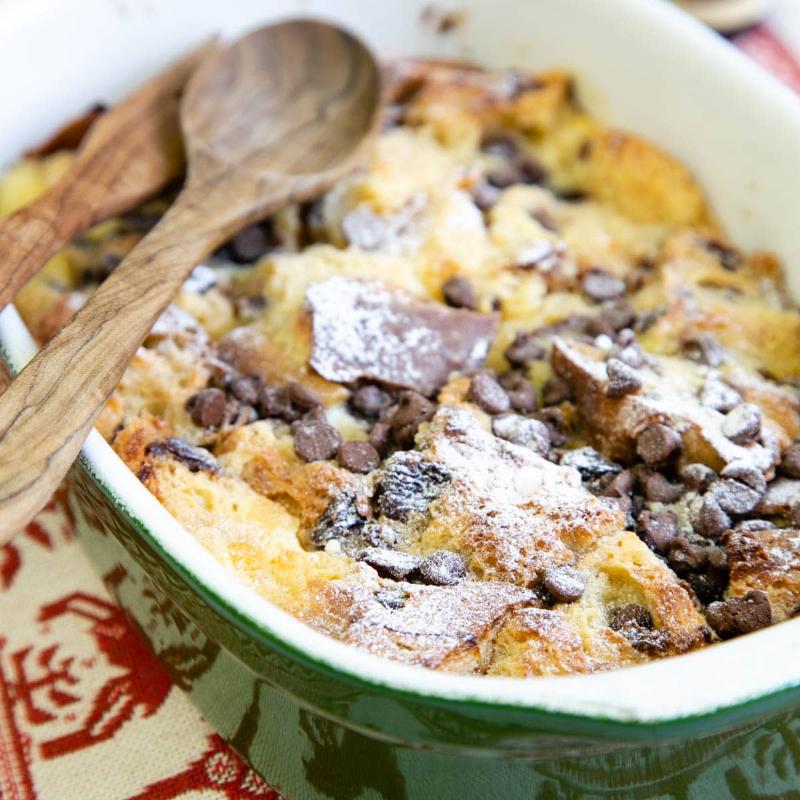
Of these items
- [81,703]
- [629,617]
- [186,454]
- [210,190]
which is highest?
[210,190]

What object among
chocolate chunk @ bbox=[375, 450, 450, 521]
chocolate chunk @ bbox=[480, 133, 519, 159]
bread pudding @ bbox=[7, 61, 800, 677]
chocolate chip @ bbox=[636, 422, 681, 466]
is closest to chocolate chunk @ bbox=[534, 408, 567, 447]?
bread pudding @ bbox=[7, 61, 800, 677]

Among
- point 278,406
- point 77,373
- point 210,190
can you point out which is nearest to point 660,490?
point 278,406

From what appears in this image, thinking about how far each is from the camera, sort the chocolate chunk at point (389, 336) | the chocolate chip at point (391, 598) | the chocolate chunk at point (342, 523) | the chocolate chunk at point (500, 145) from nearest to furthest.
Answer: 1. the chocolate chip at point (391, 598)
2. the chocolate chunk at point (342, 523)
3. the chocolate chunk at point (389, 336)
4. the chocolate chunk at point (500, 145)

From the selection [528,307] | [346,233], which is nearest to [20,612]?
[346,233]

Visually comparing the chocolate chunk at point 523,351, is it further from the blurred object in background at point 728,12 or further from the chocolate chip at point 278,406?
the blurred object in background at point 728,12

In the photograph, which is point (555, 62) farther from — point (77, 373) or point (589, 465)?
point (77, 373)

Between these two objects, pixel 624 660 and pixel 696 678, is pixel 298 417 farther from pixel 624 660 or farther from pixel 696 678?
pixel 696 678

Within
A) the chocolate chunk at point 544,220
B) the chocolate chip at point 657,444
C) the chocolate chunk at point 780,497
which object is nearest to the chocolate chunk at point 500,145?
the chocolate chunk at point 544,220

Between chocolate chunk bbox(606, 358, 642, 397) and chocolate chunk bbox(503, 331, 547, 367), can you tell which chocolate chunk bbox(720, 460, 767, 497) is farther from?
chocolate chunk bbox(503, 331, 547, 367)
